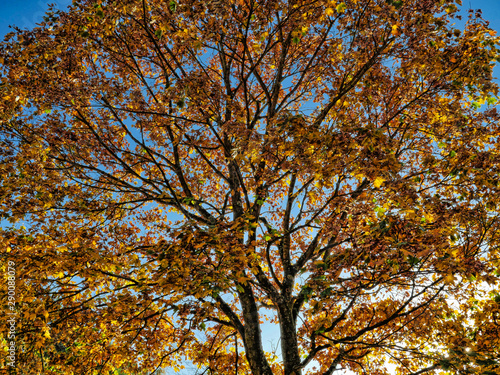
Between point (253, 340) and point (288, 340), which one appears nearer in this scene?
point (253, 340)

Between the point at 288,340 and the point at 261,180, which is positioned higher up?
the point at 261,180

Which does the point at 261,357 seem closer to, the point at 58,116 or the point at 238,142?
the point at 238,142

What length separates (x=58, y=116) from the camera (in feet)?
24.7

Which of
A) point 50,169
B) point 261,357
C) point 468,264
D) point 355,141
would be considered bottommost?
point 261,357

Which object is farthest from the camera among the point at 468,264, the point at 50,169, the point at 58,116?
the point at 58,116

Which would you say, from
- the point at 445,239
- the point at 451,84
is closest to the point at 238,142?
the point at 445,239

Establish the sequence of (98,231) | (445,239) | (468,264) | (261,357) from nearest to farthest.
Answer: (468,264) < (445,239) < (261,357) < (98,231)

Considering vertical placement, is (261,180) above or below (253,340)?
above

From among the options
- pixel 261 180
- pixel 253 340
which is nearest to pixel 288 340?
pixel 253 340

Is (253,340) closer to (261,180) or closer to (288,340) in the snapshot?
(288,340)

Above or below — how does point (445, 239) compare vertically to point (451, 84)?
below

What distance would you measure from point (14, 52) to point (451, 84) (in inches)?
381

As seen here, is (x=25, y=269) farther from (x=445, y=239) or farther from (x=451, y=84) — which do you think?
(x=451, y=84)

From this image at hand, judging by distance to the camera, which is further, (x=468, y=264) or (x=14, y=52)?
(x=14, y=52)
